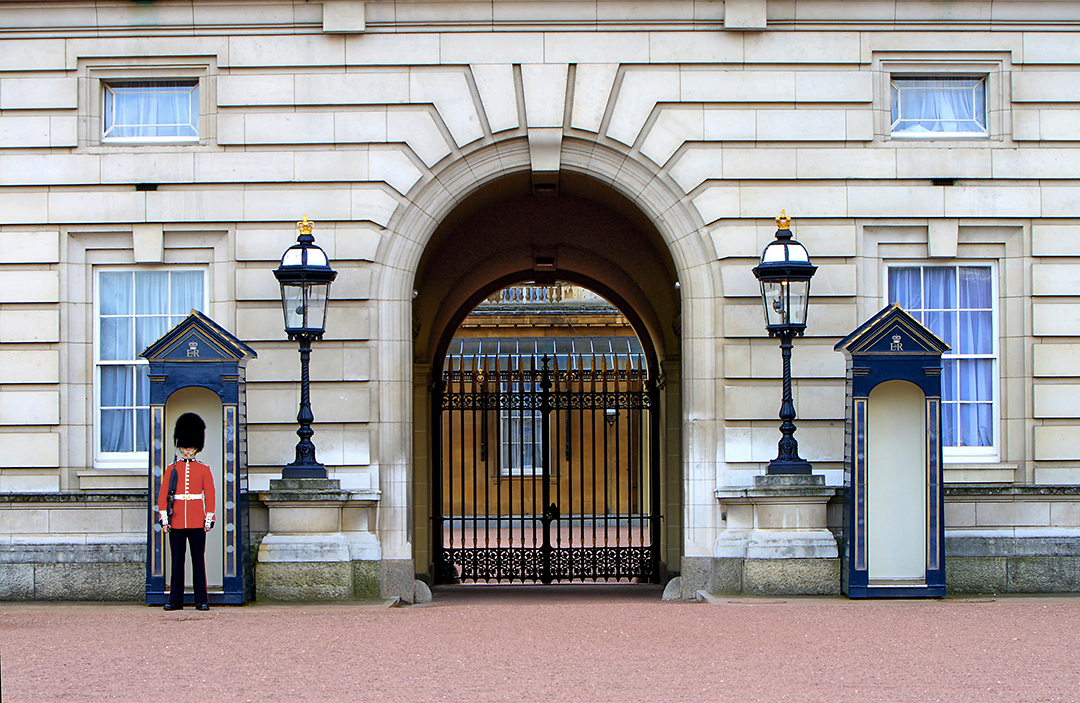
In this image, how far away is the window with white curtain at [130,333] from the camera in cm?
1121

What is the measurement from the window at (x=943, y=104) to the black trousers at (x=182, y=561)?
23.0ft

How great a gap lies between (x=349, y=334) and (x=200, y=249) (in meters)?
1.55

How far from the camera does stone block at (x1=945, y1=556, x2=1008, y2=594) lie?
1076 centimetres

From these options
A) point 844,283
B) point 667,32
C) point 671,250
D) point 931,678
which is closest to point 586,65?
point 667,32

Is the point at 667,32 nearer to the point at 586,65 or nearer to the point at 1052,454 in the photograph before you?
the point at 586,65

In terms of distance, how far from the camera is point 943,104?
11.4 m

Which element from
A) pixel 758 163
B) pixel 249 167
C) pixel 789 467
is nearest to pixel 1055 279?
pixel 758 163

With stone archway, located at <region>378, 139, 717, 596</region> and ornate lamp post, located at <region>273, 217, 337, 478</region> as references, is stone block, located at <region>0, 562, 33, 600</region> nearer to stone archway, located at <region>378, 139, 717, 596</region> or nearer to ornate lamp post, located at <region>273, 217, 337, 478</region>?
ornate lamp post, located at <region>273, 217, 337, 478</region>

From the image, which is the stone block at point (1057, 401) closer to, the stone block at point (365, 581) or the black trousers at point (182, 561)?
the stone block at point (365, 581)

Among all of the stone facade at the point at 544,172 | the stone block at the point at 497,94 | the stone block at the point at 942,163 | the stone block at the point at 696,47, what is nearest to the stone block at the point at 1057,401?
the stone facade at the point at 544,172

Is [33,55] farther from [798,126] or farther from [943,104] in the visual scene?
[943,104]

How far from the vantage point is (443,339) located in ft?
51.2

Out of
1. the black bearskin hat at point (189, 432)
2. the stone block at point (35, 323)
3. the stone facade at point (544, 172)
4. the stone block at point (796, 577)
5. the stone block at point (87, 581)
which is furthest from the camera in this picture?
the stone block at point (35, 323)

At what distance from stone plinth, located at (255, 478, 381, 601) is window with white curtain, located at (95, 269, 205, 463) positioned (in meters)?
1.70
